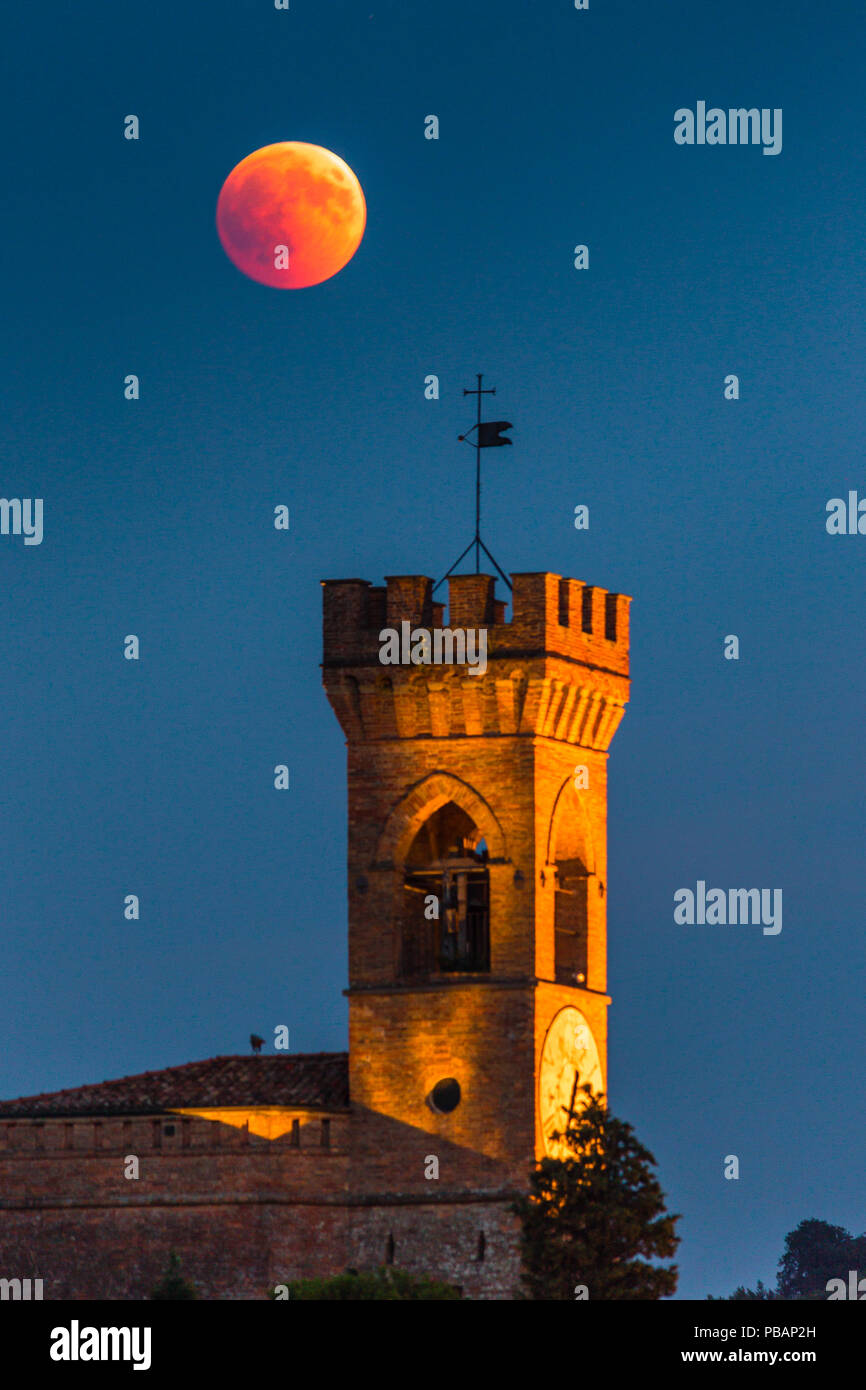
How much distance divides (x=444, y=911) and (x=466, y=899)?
52 centimetres

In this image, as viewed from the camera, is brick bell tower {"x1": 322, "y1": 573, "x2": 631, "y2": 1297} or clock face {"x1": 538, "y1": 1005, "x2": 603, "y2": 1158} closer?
brick bell tower {"x1": 322, "y1": 573, "x2": 631, "y2": 1297}

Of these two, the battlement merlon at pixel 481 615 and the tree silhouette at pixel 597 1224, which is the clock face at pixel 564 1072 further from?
the battlement merlon at pixel 481 615

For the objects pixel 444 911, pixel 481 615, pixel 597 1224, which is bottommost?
pixel 597 1224

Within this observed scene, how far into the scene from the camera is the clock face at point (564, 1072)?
64.4m

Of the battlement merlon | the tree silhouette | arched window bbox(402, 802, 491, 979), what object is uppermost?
the battlement merlon

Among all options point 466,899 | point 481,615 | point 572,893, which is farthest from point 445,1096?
point 481,615

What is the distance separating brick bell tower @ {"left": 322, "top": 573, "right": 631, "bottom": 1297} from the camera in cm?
6400

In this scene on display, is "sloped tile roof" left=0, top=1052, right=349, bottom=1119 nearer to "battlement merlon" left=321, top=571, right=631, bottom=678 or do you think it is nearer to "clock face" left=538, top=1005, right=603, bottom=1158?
"clock face" left=538, top=1005, right=603, bottom=1158

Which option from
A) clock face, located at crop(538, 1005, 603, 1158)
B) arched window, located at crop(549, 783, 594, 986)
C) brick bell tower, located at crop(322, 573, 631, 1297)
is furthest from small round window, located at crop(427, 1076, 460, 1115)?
arched window, located at crop(549, 783, 594, 986)

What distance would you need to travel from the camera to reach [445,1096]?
64562 mm

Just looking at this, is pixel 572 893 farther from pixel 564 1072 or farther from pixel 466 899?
pixel 564 1072

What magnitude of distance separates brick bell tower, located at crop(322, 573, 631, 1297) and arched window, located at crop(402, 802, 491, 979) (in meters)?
0.04

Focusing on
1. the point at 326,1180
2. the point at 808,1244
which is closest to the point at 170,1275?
the point at 326,1180
